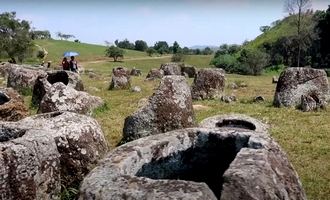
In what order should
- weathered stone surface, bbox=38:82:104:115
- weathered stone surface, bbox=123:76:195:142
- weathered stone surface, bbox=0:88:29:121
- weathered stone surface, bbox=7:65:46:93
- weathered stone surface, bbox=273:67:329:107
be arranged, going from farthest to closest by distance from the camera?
weathered stone surface, bbox=7:65:46:93
weathered stone surface, bbox=273:67:329:107
weathered stone surface, bbox=0:88:29:121
weathered stone surface, bbox=38:82:104:115
weathered stone surface, bbox=123:76:195:142

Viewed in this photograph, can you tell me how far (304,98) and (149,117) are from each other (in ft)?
32.5

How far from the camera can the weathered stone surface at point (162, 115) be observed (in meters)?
16.2

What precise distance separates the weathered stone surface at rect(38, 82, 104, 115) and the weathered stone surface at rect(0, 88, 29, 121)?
969 millimetres

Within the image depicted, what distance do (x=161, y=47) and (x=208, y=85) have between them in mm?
130589

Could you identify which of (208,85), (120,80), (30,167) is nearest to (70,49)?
(120,80)

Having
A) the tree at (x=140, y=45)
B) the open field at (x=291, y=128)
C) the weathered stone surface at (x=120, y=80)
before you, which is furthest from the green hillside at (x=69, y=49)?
the open field at (x=291, y=128)

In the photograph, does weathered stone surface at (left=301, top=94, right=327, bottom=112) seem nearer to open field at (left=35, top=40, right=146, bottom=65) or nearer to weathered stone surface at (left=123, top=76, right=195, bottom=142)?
weathered stone surface at (left=123, top=76, right=195, bottom=142)

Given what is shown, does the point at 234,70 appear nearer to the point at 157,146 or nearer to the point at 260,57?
the point at 260,57

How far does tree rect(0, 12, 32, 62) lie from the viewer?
236 feet

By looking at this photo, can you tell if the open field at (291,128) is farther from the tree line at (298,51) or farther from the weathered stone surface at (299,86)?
the tree line at (298,51)

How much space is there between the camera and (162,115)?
53.3 ft

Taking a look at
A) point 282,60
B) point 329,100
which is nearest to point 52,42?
point 282,60

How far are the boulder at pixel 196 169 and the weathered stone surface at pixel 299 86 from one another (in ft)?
51.9

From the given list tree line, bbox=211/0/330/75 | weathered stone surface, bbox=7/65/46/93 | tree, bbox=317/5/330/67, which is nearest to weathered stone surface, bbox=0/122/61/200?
weathered stone surface, bbox=7/65/46/93
